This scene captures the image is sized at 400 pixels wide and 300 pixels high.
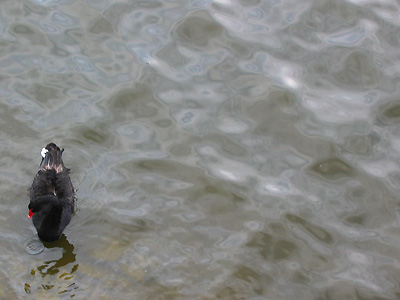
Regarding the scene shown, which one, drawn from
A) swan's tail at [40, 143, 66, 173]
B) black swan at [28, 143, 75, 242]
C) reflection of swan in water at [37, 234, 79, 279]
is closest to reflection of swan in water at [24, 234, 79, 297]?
reflection of swan in water at [37, 234, 79, 279]

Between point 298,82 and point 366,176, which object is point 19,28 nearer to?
point 298,82

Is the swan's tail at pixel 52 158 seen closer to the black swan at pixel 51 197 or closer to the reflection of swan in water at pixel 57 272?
the black swan at pixel 51 197

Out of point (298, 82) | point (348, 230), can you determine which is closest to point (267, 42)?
point (298, 82)

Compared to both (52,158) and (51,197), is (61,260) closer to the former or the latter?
(51,197)

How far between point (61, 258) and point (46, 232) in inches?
17.8

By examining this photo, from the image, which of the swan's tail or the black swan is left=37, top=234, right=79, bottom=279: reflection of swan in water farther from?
the swan's tail

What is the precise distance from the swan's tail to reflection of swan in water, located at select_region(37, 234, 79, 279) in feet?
3.43

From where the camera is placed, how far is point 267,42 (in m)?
12.7

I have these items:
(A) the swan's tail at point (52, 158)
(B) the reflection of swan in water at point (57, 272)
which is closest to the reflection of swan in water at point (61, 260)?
(B) the reflection of swan in water at point (57, 272)

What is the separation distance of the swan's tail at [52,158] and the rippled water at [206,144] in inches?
16.1

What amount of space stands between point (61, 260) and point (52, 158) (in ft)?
5.46

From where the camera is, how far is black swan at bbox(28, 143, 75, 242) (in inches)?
367

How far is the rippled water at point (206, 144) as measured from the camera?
9.00 m

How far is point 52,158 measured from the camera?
9.94m
